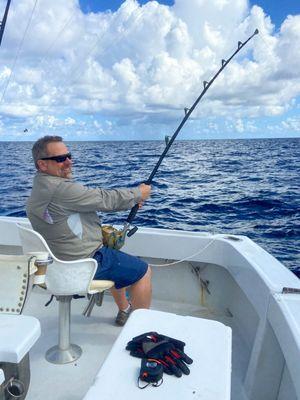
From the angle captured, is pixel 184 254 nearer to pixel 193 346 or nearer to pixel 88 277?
pixel 88 277

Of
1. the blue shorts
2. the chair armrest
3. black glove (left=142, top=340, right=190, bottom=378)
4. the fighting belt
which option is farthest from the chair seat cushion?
black glove (left=142, top=340, right=190, bottom=378)

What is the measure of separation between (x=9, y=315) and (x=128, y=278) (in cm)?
103

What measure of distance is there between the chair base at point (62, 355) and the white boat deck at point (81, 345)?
3cm

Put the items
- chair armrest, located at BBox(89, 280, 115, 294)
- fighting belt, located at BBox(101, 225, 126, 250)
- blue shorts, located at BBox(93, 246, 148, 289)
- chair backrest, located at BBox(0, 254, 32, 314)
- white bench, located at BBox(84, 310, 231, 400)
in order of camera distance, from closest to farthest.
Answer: white bench, located at BBox(84, 310, 231, 400) → chair backrest, located at BBox(0, 254, 32, 314) → chair armrest, located at BBox(89, 280, 115, 294) → blue shorts, located at BBox(93, 246, 148, 289) → fighting belt, located at BBox(101, 225, 126, 250)

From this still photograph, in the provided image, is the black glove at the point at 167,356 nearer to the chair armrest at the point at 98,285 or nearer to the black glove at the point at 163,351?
the black glove at the point at 163,351

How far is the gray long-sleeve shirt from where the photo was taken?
235 cm

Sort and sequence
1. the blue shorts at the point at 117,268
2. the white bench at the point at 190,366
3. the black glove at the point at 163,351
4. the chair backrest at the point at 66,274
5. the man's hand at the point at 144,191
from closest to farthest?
the white bench at the point at 190,366 → the black glove at the point at 163,351 → the chair backrest at the point at 66,274 → the blue shorts at the point at 117,268 → the man's hand at the point at 144,191

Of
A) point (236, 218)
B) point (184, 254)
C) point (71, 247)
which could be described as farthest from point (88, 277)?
point (236, 218)

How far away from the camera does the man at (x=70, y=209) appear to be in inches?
93.0

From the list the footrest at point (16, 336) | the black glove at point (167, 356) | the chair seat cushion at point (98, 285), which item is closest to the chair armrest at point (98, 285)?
the chair seat cushion at point (98, 285)

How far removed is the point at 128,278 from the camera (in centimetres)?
263

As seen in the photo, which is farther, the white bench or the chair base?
the chair base

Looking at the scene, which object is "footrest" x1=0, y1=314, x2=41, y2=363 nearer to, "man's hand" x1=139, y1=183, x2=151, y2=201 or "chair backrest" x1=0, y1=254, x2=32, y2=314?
"chair backrest" x1=0, y1=254, x2=32, y2=314

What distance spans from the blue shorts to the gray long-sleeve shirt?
8cm
